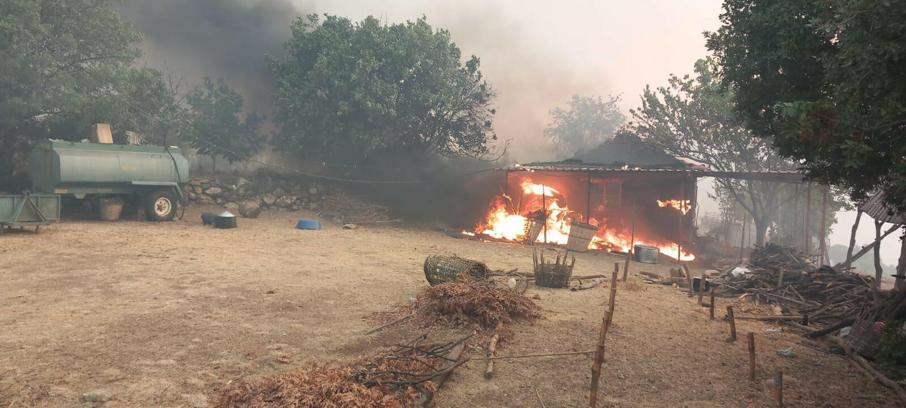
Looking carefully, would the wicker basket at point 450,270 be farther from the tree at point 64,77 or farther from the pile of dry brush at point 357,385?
the tree at point 64,77

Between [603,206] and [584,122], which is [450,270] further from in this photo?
[584,122]

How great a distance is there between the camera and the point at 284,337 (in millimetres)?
6695

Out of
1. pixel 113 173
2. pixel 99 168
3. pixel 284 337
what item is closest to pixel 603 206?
pixel 284 337

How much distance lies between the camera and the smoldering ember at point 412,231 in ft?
17.0

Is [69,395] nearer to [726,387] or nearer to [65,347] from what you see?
[65,347]

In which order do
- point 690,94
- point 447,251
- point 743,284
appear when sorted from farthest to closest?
point 690,94 < point 447,251 < point 743,284

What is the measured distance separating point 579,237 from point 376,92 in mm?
12437

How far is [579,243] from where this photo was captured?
19.3 m

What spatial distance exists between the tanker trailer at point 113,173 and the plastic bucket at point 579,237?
1669 centimetres

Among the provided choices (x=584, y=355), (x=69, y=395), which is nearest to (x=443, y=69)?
(x=584, y=355)

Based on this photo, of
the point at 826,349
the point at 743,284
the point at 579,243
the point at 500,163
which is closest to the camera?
the point at 826,349

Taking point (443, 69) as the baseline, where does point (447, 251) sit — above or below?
below

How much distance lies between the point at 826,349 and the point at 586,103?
48192 mm

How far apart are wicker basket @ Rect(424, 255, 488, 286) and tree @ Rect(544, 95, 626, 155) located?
40119mm
